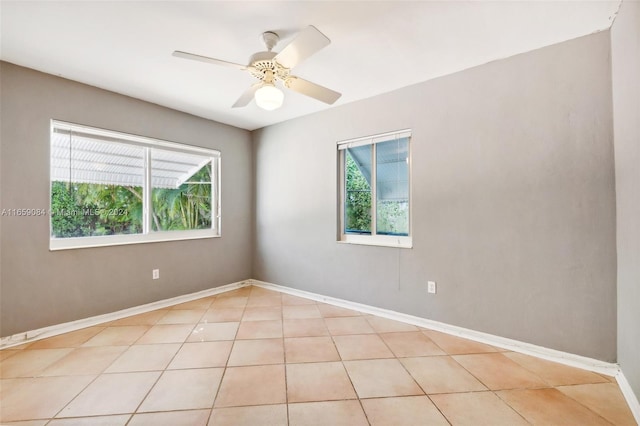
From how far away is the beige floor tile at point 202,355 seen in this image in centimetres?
211

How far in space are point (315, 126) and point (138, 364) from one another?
3.07 metres

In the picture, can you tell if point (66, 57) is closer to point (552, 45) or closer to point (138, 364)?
point (138, 364)

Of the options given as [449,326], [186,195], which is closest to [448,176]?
[449,326]

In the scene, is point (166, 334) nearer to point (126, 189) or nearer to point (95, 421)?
point (95, 421)

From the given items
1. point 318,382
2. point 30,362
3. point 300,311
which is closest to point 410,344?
point 318,382

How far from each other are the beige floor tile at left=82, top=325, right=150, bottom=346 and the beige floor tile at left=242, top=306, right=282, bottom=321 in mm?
965

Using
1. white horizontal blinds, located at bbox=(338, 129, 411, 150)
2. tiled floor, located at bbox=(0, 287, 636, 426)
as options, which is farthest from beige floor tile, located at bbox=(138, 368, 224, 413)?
white horizontal blinds, located at bbox=(338, 129, 411, 150)

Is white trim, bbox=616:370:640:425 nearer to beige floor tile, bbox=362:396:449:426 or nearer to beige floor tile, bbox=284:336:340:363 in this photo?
beige floor tile, bbox=362:396:449:426

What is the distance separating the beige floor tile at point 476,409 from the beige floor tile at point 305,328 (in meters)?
1.18

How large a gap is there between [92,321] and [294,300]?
2.13 metres

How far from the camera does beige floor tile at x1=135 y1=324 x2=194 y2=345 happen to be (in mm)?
2501

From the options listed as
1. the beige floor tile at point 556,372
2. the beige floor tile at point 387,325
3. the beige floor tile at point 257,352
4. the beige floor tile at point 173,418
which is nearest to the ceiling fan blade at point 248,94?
the beige floor tile at point 257,352

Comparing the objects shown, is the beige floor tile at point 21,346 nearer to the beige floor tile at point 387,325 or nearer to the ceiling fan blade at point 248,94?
the ceiling fan blade at point 248,94

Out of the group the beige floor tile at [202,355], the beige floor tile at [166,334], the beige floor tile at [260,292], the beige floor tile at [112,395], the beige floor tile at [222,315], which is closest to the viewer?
the beige floor tile at [112,395]
